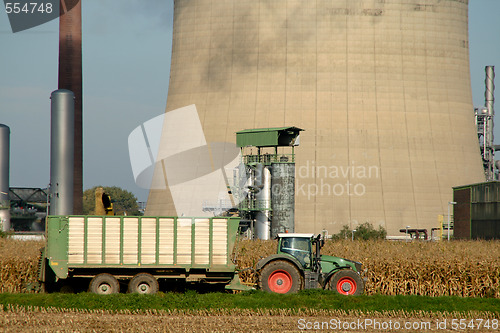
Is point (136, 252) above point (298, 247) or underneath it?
underneath

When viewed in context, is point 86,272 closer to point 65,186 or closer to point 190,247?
point 190,247

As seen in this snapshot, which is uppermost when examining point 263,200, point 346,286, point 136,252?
point 263,200

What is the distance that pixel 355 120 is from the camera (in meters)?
45.4

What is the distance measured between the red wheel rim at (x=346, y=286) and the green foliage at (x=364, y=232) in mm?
25257

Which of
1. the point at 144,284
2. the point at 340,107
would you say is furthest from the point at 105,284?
the point at 340,107

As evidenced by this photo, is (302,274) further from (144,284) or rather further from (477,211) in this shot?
(477,211)

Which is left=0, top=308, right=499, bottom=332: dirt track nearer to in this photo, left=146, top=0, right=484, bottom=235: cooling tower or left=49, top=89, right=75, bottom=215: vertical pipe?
left=49, top=89, right=75, bottom=215: vertical pipe

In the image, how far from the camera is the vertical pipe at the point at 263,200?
37.1m

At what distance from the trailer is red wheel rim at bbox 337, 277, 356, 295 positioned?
2.39 meters

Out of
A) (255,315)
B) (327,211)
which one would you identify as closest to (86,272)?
(255,315)

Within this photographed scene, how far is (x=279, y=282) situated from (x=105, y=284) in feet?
14.2

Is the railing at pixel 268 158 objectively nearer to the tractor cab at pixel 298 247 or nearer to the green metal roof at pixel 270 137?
the green metal roof at pixel 270 137

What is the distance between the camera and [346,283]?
57.4 ft

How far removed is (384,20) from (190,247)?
3294 cm
